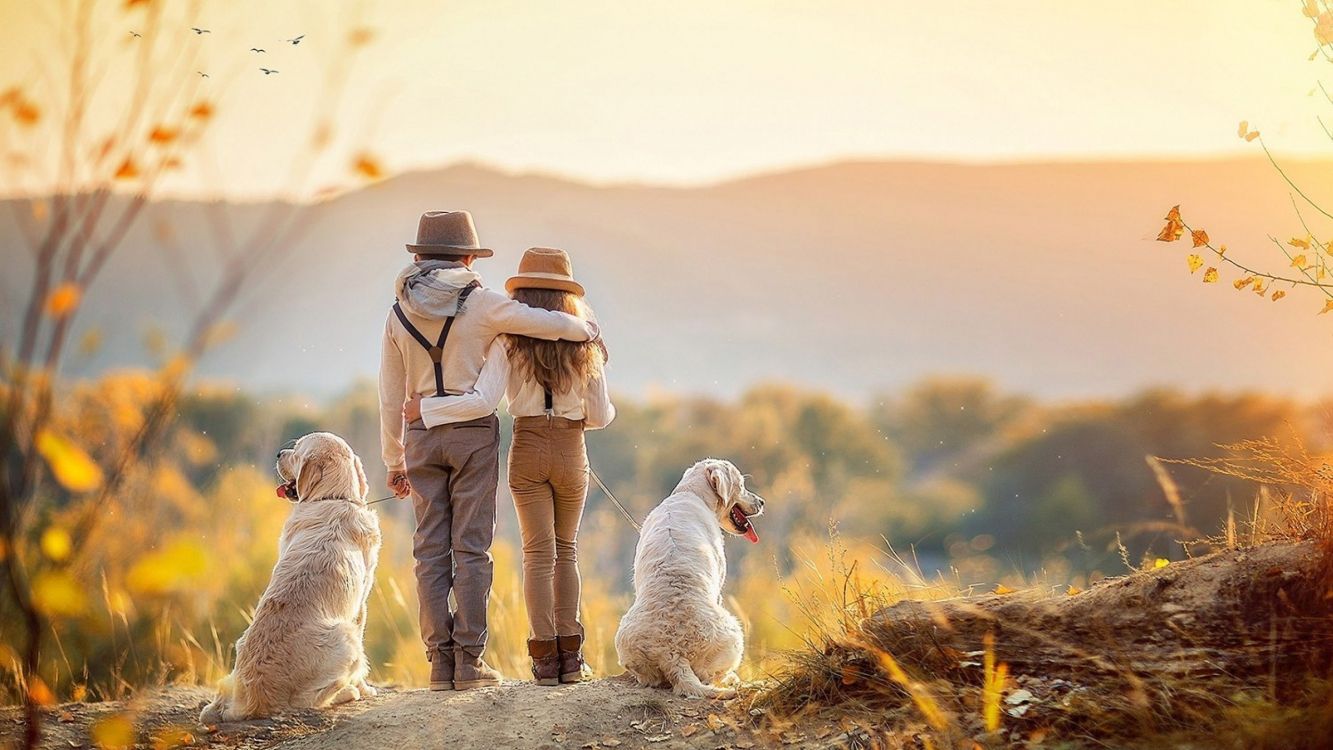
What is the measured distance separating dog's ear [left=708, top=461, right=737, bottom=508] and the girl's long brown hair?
3.29 ft

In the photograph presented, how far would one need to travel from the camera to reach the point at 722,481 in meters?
7.14

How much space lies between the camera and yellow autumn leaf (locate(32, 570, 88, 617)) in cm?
293

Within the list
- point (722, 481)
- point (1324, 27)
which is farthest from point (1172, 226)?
point (722, 481)

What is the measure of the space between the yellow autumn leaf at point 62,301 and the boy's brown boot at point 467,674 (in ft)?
13.2

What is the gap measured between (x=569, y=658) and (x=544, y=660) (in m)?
0.16

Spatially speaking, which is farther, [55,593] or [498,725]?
[498,725]

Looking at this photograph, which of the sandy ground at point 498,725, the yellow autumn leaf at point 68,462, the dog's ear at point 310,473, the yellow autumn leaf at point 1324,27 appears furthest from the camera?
the dog's ear at point 310,473

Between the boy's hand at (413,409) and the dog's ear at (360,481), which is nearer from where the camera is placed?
the boy's hand at (413,409)

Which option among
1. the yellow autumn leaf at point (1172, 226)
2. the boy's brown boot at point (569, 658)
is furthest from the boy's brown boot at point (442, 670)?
the yellow autumn leaf at point (1172, 226)

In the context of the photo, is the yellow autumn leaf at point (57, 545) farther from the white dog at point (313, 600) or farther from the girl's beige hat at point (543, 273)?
the girl's beige hat at point (543, 273)

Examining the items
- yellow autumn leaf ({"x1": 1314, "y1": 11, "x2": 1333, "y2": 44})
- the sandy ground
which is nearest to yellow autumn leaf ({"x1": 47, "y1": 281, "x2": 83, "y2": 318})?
the sandy ground

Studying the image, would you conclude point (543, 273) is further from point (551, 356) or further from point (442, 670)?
point (442, 670)

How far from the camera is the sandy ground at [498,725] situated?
18.4 ft

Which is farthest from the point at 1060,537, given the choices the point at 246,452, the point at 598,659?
the point at 598,659
